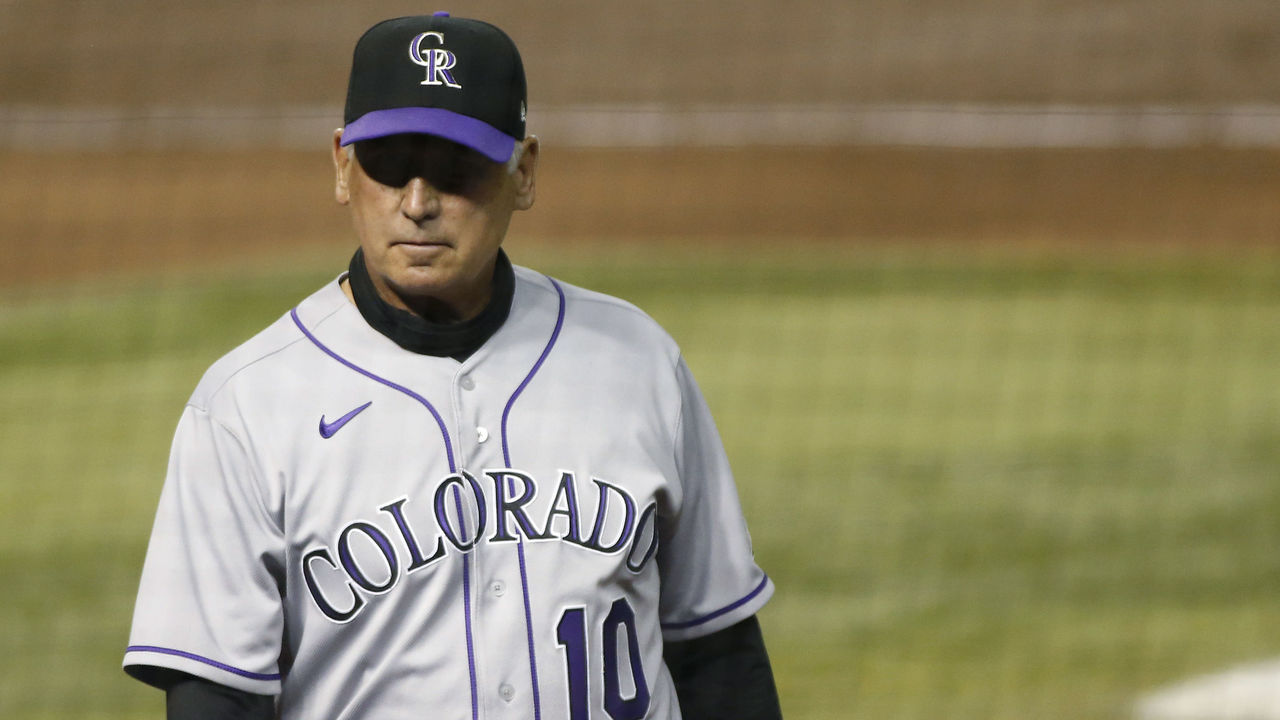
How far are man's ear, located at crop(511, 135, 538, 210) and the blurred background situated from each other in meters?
3.42

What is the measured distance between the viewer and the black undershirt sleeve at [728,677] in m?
1.86

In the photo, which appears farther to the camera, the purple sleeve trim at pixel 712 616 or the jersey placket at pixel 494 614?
the purple sleeve trim at pixel 712 616

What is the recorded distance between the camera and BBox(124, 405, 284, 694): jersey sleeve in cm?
156

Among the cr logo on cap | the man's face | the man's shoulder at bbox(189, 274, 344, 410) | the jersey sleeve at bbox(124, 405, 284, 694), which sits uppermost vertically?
the cr logo on cap

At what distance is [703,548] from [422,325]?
1.41ft

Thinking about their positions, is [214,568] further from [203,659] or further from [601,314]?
[601,314]

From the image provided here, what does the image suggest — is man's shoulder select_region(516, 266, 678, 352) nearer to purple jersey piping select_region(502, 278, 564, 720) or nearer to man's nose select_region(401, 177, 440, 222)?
purple jersey piping select_region(502, 278, 564, 720)

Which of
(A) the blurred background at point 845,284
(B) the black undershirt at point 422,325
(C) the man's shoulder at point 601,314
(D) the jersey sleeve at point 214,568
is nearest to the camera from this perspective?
(D) the jersey sleeve at point 214,568

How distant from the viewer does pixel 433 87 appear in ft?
5.40

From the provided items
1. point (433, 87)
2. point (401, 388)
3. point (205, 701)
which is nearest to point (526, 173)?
point (433, 87)

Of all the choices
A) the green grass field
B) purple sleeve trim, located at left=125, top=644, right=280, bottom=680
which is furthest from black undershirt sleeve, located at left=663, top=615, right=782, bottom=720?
the green grass field

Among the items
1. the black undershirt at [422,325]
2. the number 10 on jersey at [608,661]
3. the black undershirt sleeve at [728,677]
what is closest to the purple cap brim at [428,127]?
the black undershirt at [422,325]

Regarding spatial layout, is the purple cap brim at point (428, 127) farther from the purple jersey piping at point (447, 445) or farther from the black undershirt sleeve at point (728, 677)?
→ the black undershirt sleeve at point (728, 677)

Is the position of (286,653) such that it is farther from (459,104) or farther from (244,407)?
(459,104)
